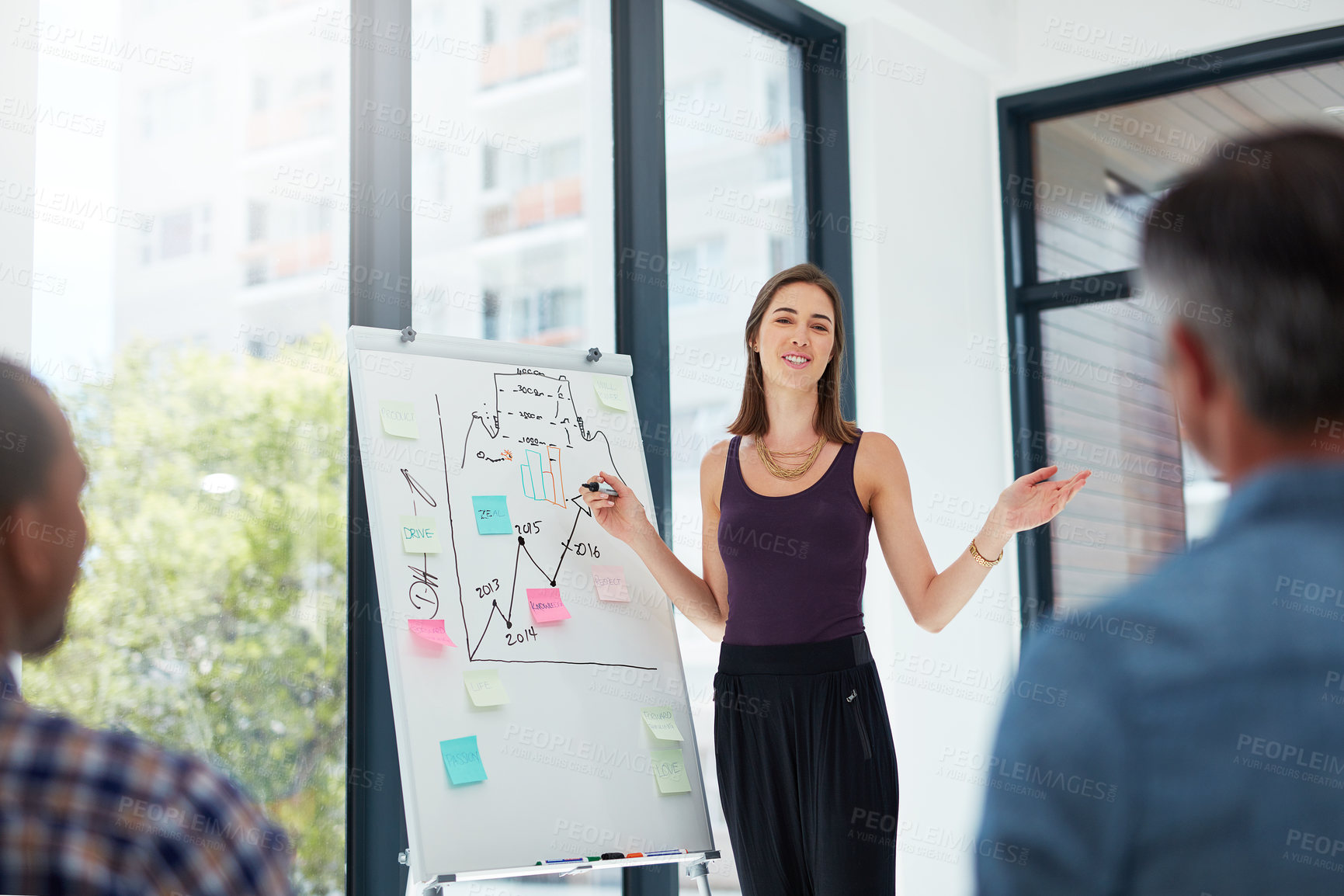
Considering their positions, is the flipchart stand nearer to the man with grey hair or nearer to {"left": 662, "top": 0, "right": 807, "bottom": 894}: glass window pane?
{"left": 662, "top": 0, "right": 807, "bottom": 894}: glass window pane

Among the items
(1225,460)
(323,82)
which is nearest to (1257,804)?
(1225,460)

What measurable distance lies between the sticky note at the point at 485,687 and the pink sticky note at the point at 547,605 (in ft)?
0.50

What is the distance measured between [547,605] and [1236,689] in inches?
64.2

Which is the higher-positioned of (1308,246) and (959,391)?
(959,391)

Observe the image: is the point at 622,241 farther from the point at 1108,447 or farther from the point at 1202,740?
the point at 1202,740

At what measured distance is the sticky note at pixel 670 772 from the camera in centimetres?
205

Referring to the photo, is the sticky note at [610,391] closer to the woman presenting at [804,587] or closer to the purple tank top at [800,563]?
the woman presenting at [804,587]

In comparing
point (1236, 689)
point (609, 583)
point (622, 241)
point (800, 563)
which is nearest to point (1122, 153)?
point (622, 241)

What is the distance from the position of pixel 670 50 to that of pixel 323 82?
1.20m

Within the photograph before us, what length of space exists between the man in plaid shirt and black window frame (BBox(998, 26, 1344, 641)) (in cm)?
348

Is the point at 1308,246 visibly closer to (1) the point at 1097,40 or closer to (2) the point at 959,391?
(2) the point at 959,391

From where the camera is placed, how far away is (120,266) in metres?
1.94

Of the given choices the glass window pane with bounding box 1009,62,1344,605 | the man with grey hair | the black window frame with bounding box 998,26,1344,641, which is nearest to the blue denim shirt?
the man with grey hair

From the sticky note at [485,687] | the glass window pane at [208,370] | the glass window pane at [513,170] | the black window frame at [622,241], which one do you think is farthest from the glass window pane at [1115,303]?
the glass window pane at [208,370]
